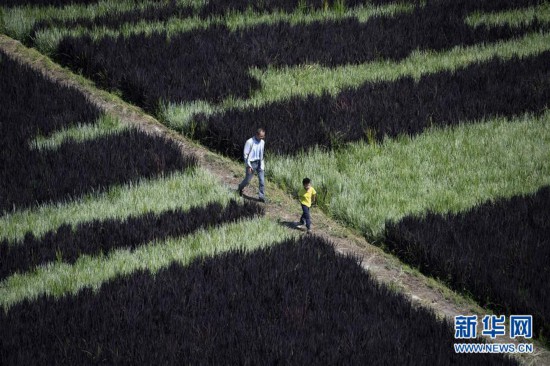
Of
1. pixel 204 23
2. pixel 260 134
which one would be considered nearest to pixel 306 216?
pixel 260 134

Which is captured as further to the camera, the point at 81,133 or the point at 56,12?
the point at 56,12

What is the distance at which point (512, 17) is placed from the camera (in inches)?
591

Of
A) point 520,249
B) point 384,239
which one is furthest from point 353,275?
point 520,249

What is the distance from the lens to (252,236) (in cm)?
831

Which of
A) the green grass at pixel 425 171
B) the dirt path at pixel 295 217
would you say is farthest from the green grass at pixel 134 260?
the green grass at pixel 425 171

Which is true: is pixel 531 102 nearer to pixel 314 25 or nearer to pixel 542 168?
pixel 542 168

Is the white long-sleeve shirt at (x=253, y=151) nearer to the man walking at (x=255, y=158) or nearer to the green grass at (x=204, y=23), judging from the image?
the man walking at (x=255, y=158)

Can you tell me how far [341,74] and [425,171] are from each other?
3309 mm

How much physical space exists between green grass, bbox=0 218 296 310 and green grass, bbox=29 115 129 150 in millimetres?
2962

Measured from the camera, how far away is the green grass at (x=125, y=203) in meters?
8.53

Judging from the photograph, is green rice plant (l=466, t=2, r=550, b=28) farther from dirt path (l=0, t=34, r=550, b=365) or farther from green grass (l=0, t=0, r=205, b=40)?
dirt path (l=0, t=34, r=550, b=365)

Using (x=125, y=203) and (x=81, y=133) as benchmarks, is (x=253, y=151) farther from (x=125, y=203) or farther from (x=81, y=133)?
(x=81, y=133)

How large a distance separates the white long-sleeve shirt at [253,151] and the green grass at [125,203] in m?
0.49

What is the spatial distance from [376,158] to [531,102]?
3.04 metres
